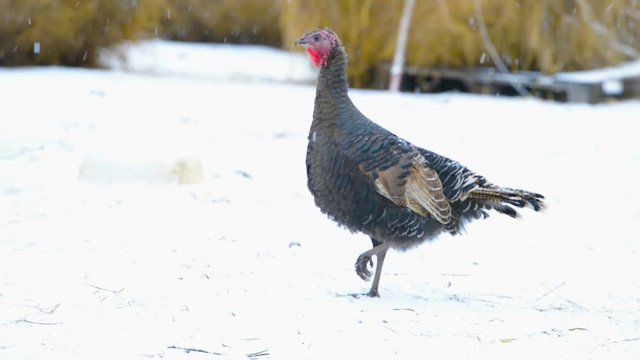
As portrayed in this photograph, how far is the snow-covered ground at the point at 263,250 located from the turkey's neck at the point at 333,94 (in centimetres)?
85

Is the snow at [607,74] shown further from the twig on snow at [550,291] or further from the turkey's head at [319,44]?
the turkey's head at [319,44]

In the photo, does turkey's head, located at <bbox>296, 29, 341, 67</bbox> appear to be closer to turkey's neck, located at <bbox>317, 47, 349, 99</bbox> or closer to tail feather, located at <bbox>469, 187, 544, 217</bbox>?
turkey's neck, located at <bbox>317, 47, 349, 99</bbox>

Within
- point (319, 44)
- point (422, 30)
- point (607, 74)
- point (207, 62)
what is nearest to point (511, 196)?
point (319, 44)

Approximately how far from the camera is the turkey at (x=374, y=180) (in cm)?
447

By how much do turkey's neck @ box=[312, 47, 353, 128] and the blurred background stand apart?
809cm

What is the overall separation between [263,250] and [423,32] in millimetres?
8043

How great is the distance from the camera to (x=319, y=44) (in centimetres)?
464

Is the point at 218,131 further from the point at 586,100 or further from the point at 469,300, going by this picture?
the point at 586,100

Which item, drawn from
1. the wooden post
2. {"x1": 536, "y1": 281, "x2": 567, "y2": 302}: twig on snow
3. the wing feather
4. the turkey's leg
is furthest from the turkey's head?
the wooden post

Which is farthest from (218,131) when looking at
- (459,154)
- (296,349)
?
(296,349)

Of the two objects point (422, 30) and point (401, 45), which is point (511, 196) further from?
point (422, 30)

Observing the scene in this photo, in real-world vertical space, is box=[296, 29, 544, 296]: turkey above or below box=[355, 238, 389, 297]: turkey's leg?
above

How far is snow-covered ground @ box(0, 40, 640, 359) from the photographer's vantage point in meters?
3.83

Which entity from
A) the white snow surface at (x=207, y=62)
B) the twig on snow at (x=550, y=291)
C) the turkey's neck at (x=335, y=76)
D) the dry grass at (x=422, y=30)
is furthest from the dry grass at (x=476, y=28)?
the turkey's neck at (x=335, y=76)
